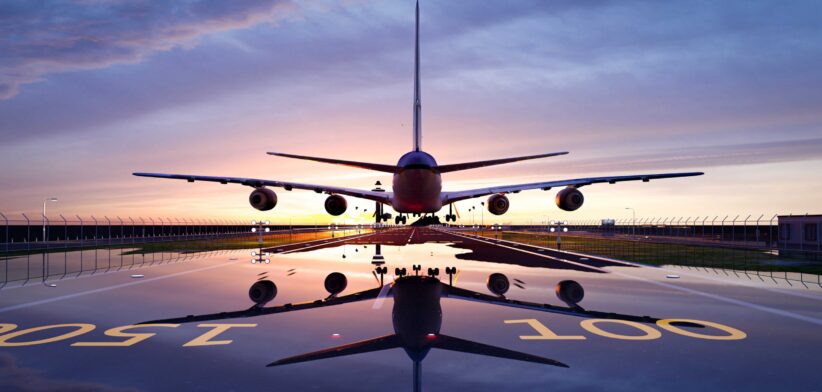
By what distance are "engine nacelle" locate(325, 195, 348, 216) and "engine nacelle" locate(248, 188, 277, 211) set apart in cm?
619

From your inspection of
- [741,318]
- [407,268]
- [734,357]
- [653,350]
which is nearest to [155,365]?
[653,350]

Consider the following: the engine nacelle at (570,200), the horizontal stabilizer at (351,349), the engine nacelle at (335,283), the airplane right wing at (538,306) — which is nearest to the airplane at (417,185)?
the engine nacelle at (570,200)

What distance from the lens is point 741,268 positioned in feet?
89.0

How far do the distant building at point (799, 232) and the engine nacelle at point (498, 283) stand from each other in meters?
35.9

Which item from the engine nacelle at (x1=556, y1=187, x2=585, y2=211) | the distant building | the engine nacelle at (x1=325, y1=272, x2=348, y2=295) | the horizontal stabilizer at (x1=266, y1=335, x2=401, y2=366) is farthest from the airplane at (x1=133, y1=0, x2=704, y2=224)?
the distant building

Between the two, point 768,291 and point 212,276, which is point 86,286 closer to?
point 212,276

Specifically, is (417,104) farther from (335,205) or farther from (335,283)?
(335,283)

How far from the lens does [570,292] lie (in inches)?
657

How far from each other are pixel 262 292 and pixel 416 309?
6.12 m

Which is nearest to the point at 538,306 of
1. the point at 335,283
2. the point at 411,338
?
the point at 411,338

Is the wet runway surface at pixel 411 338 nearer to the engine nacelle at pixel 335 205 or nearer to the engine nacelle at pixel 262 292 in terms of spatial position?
the engine nacelle at pixel 262 292

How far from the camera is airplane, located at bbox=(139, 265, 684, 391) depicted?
8.86 metres

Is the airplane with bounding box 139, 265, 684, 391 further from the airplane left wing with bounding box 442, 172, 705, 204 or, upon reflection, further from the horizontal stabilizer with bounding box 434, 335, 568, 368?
the airplane left wing with bounding box 442, 172, 705, 204

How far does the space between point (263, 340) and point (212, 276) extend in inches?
514
